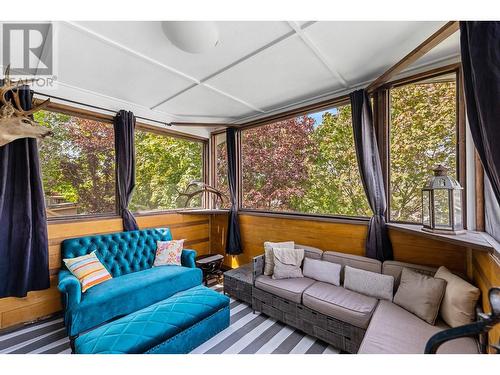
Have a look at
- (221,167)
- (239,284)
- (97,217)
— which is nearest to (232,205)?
(221,167)

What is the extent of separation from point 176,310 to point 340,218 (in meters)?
2.16

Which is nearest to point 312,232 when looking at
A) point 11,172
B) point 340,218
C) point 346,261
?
point 340,218

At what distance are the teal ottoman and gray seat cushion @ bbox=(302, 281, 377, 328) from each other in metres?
0.92

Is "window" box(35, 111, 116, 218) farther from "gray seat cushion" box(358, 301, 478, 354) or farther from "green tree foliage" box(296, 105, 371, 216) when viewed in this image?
"gray seat cushion" box(358, 301, 478, 354)

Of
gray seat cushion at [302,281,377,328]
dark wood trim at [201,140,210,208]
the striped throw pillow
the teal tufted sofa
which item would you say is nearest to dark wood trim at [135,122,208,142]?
dark wood trim at [201,140,210,208]

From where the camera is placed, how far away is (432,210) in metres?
1.82

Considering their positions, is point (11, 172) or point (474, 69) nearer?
point (474, 69)

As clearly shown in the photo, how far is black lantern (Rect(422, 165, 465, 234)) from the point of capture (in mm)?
1706

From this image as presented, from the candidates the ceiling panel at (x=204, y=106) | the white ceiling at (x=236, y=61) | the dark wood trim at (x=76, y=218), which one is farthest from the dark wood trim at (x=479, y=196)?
the dark wood trim at (x=76, y=218)

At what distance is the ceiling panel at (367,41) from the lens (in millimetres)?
1613

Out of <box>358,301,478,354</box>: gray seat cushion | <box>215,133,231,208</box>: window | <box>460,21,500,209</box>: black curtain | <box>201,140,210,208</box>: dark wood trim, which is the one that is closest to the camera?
<box>460,21,500,209</box>: black curtain

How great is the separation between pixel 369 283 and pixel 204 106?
3219 mm

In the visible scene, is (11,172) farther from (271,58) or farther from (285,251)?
(285,251)

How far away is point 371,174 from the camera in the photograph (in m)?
2.32
